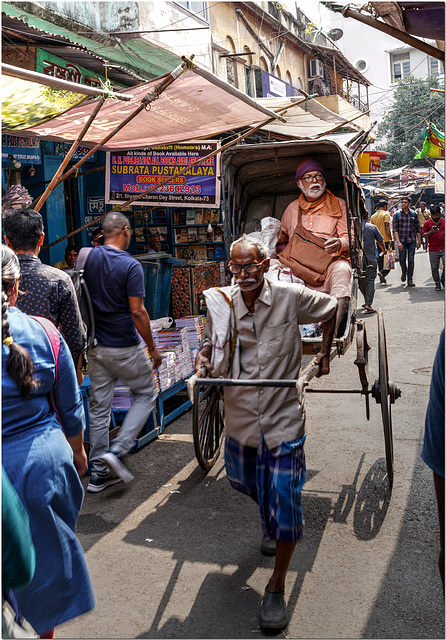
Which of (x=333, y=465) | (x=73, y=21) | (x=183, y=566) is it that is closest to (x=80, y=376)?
(x=183, y=566)

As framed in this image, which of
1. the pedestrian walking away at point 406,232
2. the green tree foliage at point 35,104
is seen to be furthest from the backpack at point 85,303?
the pedestrian walking away at point 406,232

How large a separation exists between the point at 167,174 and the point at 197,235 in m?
2.89

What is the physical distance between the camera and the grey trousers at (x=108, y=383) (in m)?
4.88

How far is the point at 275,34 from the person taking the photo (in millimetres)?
22781

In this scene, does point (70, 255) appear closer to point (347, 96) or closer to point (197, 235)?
point (197, 235)

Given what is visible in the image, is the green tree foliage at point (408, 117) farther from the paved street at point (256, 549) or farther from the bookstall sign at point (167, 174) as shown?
the paved street at point (256, 549)

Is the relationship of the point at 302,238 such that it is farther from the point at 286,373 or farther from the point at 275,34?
the point at 275,34

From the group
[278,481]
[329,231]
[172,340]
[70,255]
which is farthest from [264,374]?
[70,255]

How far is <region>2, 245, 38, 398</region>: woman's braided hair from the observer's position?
224 cm

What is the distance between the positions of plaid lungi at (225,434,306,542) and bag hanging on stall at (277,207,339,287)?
2411 mm

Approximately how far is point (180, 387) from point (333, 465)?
204cm

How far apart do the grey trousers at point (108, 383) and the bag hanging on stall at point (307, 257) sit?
1595 mm

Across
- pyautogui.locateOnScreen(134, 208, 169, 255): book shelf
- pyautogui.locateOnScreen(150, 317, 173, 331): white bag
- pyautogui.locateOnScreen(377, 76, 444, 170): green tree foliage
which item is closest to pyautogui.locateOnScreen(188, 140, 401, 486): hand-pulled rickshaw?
pyautogui.locateOnScreen(150, 317, 173, 331): white bag

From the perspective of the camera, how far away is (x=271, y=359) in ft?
11.2
